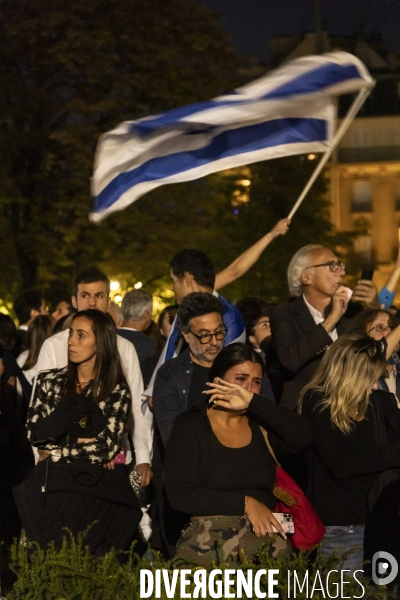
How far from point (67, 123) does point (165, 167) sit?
915 inches

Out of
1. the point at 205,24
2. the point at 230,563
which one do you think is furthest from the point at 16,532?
the point at 205,24

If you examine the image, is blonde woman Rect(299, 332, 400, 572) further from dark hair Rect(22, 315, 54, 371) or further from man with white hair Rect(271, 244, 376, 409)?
dark hair Rect(22, 315, 54, 371)

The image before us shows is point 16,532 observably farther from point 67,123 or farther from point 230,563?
point 67,123

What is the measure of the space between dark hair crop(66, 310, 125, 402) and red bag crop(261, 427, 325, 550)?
1474 mm

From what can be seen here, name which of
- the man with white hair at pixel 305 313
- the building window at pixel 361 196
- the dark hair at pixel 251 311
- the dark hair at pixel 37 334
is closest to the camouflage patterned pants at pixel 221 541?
the man with white hair at pixel 305 313

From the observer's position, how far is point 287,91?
9.39 meters

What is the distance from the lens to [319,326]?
761 cm

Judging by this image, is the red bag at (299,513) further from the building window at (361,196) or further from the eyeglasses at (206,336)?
the building window at (361,196)

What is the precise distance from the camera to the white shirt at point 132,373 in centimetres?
796

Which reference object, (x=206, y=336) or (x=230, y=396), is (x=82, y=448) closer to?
(x=206, y=336)

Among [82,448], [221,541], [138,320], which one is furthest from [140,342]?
[221,541]

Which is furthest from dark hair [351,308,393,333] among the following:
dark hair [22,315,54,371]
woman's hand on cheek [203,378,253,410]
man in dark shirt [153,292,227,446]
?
dark hair [22,315,54,371]

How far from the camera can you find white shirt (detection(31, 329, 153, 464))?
7.96 meters

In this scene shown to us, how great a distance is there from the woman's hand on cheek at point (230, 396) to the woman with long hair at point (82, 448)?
1268 mm
